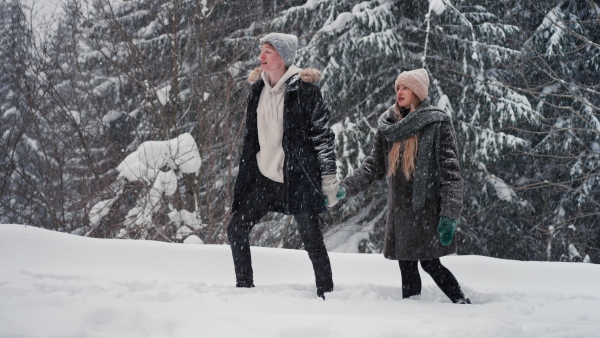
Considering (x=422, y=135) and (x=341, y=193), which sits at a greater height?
(x=422, y=135)

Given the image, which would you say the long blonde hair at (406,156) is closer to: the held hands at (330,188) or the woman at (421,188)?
the woman at (421,188)

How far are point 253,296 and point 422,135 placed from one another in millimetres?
1452

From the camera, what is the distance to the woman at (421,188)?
10.8ft

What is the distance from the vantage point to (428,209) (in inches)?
133

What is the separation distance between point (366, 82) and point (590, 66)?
206 inches

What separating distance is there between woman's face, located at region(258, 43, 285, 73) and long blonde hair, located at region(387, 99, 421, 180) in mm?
942

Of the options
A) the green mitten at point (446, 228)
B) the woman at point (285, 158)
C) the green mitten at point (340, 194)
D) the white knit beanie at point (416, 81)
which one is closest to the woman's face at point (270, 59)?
the woman at point (285, 158)

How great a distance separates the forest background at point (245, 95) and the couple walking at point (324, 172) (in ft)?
13.3

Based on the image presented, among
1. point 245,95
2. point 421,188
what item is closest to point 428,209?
point 421,188

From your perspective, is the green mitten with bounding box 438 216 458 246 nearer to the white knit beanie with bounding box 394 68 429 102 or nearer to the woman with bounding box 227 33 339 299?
the woman with bounding box 227 33 339 299

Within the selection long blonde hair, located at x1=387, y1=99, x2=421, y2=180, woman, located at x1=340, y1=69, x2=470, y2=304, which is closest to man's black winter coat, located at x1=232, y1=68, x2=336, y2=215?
woman, located at x1=340, y1=69, x2=470, y2=304

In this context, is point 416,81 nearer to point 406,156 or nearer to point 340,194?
point 406,156

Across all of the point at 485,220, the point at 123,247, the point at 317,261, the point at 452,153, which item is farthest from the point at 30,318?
the point at 485,220

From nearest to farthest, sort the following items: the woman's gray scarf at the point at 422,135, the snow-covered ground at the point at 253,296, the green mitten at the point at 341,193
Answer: the snow-covered ground at the point at 253,296
the woman's gray scarf at the point at 422,135
the green mitten at the point at 341,193
